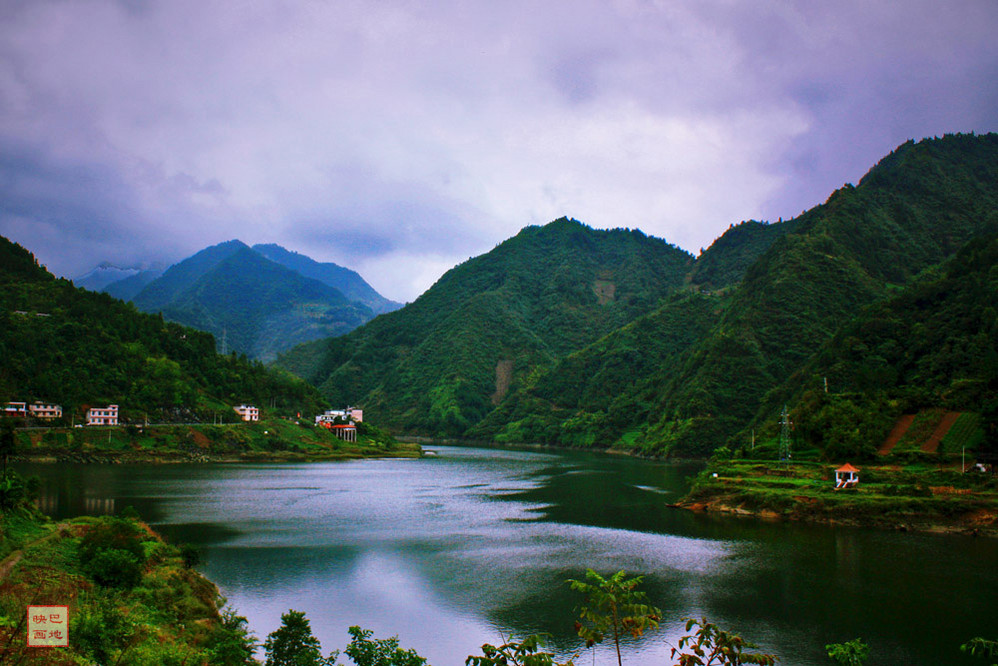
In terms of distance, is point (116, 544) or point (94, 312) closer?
point (116, 544)

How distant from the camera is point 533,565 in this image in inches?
1383

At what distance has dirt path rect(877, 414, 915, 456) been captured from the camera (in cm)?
Answer: 5775

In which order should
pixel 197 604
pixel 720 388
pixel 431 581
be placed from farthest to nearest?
pixel 720 388
pixel 431 581
pixel 197 604

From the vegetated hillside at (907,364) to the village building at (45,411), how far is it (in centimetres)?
8367

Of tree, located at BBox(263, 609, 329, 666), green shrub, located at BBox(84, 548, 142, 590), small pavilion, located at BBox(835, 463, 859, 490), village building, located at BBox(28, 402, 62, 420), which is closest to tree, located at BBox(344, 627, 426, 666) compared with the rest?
tree, located at BBox(263, 609, 329, 666)

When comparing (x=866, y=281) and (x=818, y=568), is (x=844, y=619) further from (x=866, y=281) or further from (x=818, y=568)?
(x=866, y=281)

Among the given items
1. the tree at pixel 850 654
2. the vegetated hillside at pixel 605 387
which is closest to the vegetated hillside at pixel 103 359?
the vegetated hillside at pixel 605 387

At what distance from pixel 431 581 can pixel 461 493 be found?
32.8m

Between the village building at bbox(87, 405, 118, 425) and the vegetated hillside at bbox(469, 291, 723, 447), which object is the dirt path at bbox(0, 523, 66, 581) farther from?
the vegetated hillside at bbox(469, 291, 723, 447)

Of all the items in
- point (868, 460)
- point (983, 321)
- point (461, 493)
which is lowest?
point (461, 493)

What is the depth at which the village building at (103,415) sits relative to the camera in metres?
84.4

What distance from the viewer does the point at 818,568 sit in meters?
35.2

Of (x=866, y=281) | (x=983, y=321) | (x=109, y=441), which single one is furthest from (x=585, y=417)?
(x=109, y=441)

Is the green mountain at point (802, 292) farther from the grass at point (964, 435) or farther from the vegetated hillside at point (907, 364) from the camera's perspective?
the grass at point (964, 435)
